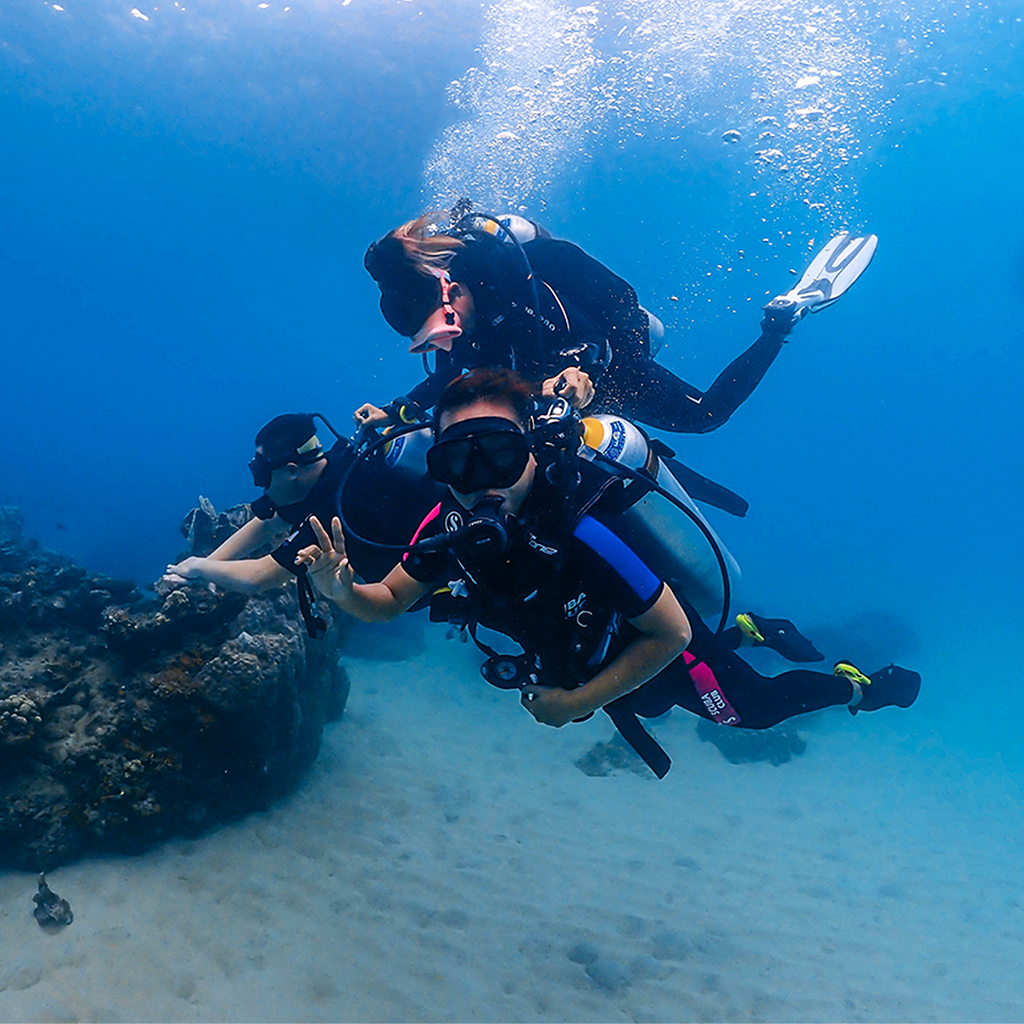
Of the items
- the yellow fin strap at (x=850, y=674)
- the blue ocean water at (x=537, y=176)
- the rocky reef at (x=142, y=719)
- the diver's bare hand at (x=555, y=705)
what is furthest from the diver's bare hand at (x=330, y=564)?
the blue ocean water at (x=537, y=176)

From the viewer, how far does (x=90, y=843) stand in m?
4.88

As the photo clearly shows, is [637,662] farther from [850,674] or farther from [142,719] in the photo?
[142,719]

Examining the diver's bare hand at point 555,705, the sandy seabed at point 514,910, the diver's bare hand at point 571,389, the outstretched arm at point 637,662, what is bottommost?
the sandy seabed at point 514,910

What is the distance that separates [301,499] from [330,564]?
90.3 inches

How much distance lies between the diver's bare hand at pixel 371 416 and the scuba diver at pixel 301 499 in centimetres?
45

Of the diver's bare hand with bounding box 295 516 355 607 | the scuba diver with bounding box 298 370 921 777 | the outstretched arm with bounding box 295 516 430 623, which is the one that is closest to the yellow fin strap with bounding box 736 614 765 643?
the scuba diver with bounding box 298 370 921 777

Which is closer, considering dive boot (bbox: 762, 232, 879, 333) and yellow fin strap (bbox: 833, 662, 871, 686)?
yellow fin strap (bbox: 833, 662, 871, 686)

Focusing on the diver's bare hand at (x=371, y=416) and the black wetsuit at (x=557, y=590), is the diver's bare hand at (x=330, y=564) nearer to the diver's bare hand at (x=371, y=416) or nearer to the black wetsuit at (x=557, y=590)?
the black wetsuit at (x=557, y=590)

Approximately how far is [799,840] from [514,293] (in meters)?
8.56

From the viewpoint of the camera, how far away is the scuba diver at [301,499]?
4449 millimetres

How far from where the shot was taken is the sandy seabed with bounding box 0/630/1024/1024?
3920 mm

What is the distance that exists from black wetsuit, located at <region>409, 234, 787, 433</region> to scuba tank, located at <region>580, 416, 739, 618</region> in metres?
1.32

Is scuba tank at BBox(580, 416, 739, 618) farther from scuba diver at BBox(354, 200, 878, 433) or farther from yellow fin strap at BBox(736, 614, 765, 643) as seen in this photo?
yellow fin strap at BBox(736, 614, 765, 643)

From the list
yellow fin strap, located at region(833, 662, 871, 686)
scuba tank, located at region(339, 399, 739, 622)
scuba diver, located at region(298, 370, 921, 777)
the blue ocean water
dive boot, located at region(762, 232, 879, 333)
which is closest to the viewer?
scuba diver, located at region(298, 370, 921, 777)
